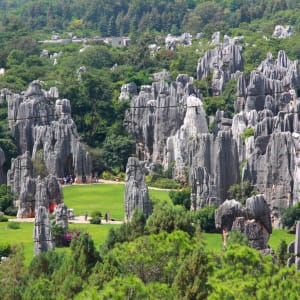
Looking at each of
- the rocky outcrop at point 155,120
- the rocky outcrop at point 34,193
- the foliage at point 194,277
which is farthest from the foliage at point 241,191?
the foliage at point 194,277

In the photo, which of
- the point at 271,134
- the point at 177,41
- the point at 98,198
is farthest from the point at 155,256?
the point at 177,41

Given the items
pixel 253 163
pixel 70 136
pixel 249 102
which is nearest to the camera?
pixel 253 163

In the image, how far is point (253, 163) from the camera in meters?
49.7

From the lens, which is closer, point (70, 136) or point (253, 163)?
point (253, 163)

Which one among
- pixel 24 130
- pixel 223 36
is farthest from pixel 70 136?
pixel 223 36

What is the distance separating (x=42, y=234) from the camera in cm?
4022

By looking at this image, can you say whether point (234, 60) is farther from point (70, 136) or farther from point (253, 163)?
point (253, 163)

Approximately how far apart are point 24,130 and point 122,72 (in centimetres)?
2308

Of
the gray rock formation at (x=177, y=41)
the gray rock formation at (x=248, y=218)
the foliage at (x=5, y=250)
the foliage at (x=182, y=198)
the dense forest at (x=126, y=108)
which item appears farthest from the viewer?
the gray rock formation at (x=177, y=41)

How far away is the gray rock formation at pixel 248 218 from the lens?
40981mm

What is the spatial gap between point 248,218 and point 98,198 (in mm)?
13485

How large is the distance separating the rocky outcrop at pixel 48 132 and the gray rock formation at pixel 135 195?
1250cm

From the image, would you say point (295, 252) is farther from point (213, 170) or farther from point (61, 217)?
point (213, 170)

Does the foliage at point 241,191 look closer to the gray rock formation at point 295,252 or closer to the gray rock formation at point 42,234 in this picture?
the gray rock formation at point 42,234
